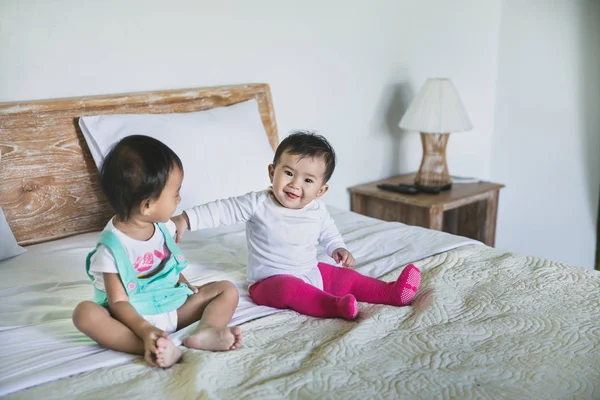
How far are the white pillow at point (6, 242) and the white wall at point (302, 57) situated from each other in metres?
0.40

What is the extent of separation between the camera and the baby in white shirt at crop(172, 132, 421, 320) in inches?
58.6

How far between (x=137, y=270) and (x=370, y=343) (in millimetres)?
501

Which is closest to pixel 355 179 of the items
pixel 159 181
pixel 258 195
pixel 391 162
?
pixel 391 162

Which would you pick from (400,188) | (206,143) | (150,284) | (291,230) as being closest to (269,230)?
(291,230)

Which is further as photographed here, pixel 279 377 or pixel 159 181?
pixel 159 181

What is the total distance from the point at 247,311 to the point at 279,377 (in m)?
0.35

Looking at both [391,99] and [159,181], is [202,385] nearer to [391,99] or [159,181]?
[159,181]

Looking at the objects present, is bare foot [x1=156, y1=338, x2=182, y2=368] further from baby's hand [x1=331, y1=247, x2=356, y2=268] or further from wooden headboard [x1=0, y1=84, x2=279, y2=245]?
wooden headboard [x1=0, y1=84, x2=279, y2=245]

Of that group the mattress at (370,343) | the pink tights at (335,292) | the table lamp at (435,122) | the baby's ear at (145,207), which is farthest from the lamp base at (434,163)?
the baby's ear at (145,207)

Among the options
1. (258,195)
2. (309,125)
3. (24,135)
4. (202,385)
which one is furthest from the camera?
(309,125)

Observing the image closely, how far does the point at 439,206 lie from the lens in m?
2.55

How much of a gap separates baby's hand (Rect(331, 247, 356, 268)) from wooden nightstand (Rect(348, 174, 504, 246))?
0.99 meters

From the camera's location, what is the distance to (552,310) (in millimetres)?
1405

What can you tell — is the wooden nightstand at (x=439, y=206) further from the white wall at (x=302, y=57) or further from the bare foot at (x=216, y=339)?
the bare foot at (x=216, y=339)
